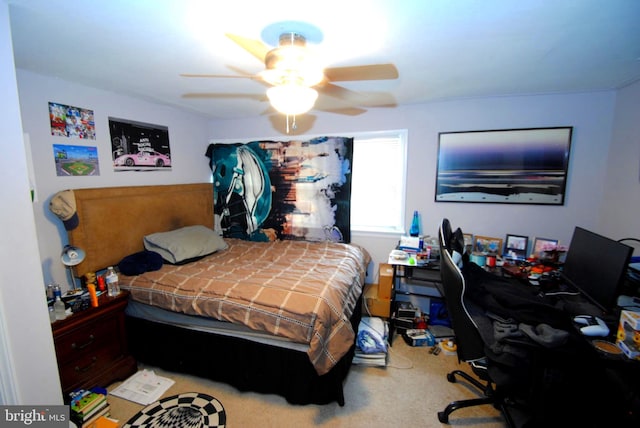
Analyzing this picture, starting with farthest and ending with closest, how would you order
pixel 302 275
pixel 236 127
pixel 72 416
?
1. pixel 236 127
2. pixel 302 275
3. pixel 72 416

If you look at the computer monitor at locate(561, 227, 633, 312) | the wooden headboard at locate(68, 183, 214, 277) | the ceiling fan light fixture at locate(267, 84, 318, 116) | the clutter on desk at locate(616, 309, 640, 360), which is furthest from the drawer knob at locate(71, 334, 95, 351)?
the computer monitor at locate(561, 227, 633, 312)

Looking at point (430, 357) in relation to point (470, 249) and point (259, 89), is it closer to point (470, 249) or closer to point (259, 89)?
point (470, 249)

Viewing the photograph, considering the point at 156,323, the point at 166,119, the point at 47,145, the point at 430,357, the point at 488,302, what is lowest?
the point at 430,357

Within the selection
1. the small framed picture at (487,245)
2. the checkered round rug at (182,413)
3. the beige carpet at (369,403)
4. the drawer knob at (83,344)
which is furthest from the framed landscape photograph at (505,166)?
the drawer knob at (83,344)

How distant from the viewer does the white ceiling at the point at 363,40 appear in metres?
1.17

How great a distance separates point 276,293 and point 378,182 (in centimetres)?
183

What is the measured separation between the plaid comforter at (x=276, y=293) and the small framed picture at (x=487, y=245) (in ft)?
3.89

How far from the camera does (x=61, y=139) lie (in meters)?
2.05

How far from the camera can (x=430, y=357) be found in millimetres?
2275

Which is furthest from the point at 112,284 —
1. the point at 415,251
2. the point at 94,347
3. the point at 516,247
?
the point at 516,247

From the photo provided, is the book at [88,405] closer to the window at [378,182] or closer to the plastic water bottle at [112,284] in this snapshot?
the plastic water bottle at [112,284]

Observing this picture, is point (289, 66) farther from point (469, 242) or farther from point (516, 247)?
point (516, 247)

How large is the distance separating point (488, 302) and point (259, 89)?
2.32 m

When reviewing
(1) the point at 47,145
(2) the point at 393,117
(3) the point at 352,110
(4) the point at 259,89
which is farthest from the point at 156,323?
(2) the point at 393,117
